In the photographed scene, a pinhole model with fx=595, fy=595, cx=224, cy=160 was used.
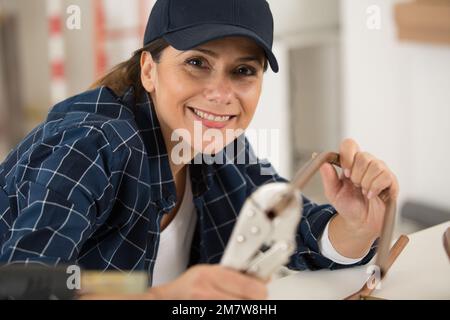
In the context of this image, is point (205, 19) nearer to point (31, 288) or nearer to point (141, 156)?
point (141, 156)

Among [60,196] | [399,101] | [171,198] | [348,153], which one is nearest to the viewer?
[60,196]

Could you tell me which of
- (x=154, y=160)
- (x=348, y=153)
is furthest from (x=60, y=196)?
(x=348, y=153)

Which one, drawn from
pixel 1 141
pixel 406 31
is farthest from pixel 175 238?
pixel 1 141

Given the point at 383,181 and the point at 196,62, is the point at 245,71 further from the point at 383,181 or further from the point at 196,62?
the point at 383,181

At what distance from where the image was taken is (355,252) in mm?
762

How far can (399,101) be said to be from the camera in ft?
6.97

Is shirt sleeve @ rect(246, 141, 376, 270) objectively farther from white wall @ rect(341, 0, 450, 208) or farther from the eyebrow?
white wall @ rect(341, 0, 450, 208)

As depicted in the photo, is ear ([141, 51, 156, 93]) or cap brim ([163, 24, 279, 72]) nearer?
cap brim ([163, 24, 279, 72])

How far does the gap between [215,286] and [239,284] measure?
0.02 meters

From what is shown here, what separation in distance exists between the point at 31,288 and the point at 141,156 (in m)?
0.27

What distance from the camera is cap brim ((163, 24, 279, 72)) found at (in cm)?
66

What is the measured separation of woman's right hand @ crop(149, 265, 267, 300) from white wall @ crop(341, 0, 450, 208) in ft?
5.75

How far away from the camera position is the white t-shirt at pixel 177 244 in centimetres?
89

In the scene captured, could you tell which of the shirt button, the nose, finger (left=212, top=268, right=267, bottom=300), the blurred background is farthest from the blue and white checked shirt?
the blurred background
